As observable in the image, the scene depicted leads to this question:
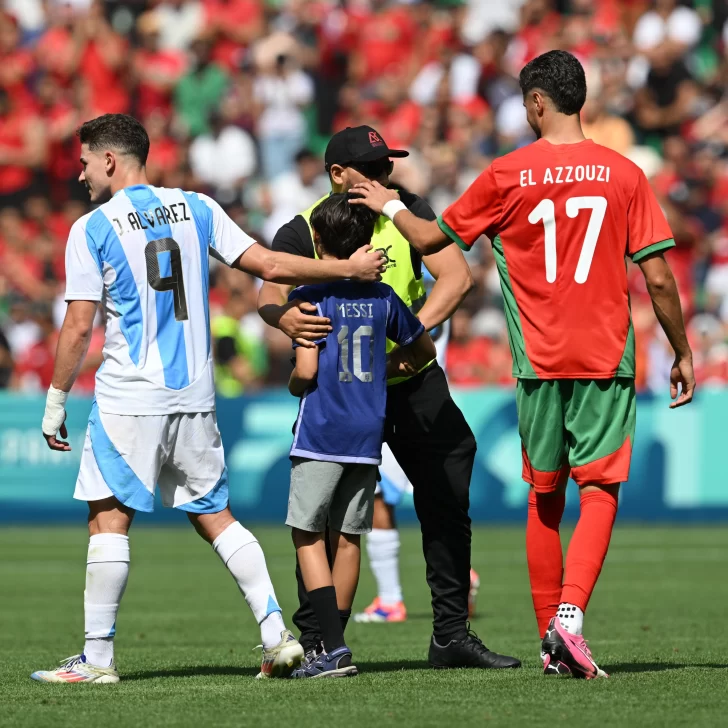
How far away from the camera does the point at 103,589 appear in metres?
6.18

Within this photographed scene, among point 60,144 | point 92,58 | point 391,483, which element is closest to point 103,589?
point 391,483

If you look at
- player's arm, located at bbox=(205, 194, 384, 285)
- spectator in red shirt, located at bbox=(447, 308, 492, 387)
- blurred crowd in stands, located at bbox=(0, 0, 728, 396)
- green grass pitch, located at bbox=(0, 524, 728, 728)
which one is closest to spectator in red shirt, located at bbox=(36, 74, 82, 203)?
blurred crowd in stands, located at bbox=(0, 0, 728, 396)

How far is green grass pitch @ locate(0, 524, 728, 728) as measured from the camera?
5.29m

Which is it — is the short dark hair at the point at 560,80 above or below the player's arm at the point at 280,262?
above

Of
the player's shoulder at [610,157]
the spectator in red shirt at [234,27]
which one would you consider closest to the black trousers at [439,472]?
the player's shoulder at [610,157]

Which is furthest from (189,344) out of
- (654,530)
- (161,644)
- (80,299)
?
(654,530)

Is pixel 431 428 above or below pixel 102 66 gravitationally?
below

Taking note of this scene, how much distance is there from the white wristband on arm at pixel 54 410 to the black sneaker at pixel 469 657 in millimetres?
1986

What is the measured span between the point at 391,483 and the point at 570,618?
429 cm

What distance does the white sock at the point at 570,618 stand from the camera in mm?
6008

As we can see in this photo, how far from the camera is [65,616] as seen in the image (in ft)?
32.2

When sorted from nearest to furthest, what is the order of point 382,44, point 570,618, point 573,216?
point 570,618 → point 573,216 → point 382,44

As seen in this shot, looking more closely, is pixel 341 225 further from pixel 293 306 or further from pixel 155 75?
pixel 155 75

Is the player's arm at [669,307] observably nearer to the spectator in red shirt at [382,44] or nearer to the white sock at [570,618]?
the white sock at [570,618]
